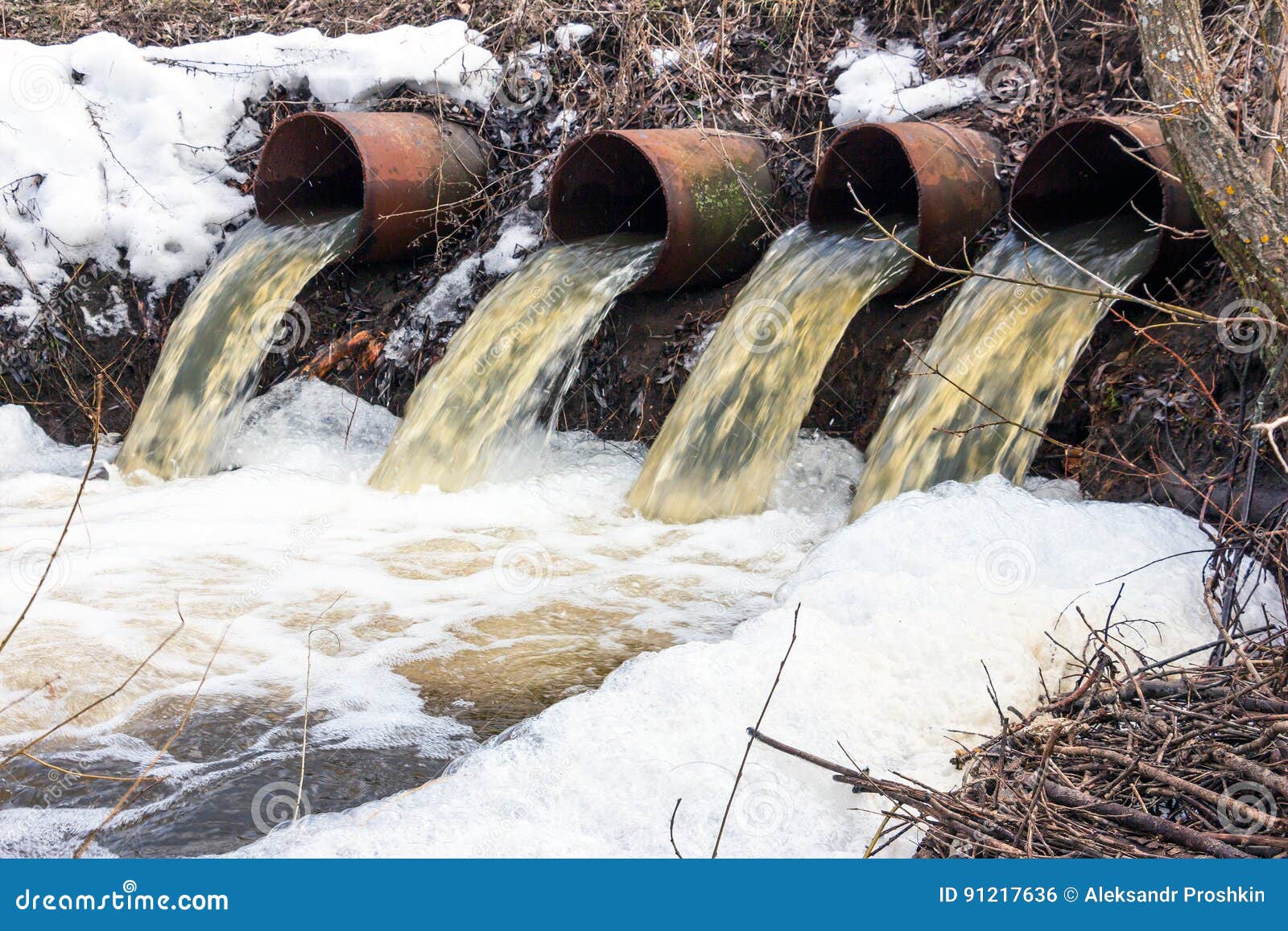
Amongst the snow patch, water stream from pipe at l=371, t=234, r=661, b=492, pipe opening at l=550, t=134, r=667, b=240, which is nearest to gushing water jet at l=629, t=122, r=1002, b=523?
water stream from pipe at l=371, t=234, r=661, b=492

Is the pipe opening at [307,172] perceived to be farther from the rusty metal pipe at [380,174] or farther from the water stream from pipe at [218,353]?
the water stream from pipe at [218,353]

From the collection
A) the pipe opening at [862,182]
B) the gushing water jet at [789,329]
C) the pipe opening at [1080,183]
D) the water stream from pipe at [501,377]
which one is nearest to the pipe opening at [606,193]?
the water stream from pipe at [501,377]

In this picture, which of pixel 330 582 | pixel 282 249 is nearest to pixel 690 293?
pixel 282 249

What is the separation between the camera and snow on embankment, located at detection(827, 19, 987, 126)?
5.33m

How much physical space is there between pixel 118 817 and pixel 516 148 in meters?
4.62

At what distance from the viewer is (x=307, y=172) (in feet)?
20.8

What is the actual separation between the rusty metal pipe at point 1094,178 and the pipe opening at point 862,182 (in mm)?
561

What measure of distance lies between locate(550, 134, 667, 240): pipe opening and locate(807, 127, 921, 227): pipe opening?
0.80 m

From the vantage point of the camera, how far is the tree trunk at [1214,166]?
3346 mm

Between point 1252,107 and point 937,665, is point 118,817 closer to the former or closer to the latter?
point 937,665

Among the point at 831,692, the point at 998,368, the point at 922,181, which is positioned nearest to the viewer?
the point at 831,692

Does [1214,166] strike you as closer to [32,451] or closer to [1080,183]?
[1080,183]

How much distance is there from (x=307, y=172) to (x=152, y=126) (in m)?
1.04

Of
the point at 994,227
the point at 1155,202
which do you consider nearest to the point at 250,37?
the point at 994,227
